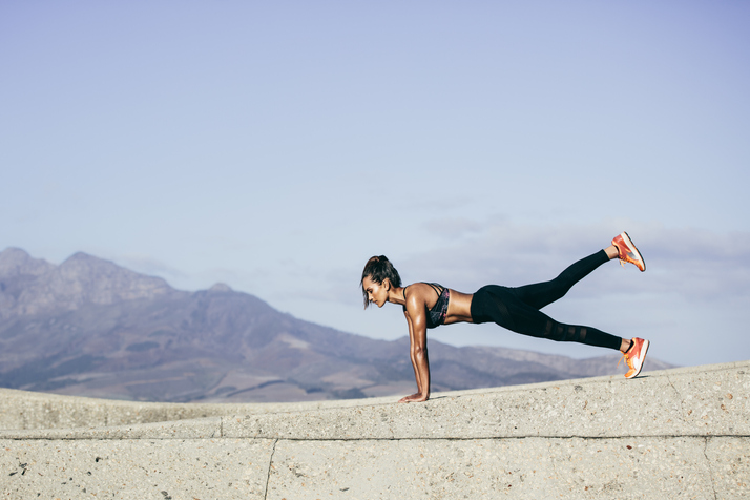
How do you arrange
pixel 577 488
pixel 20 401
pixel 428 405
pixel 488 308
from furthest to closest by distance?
1. pixel 20 401
2. pixel 488 308
3. pixel 428 405
4. pixel 577 488

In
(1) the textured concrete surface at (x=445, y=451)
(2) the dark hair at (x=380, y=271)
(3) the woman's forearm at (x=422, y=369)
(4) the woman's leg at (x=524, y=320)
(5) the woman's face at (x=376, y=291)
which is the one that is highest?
(2) the dark hair at (x=380, y=271)

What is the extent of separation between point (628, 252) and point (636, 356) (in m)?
1.16

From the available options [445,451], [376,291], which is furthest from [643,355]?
[376,291]

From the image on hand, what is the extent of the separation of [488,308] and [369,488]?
2.17 metres

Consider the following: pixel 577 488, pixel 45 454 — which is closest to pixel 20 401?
pixel 45 454

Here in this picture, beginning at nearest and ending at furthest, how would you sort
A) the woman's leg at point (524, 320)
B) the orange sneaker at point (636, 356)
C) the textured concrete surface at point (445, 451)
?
the textured concrete surface at point (445, 451)
the orange sneaker at point (636, 356)
the woman's leg at point (524, 320)

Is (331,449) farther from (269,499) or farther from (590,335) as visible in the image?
(590,335)

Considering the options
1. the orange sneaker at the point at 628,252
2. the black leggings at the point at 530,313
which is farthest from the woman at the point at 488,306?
the orange sneaker at the point at 628,252

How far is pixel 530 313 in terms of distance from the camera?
6027 mm

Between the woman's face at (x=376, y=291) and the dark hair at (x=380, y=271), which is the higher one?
the dark hair at (x=380, y=271)

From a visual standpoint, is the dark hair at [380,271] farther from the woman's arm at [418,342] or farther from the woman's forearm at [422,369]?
the woman's forearm at [422,369]

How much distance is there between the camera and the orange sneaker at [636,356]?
19.2ft

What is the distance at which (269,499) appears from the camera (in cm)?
496

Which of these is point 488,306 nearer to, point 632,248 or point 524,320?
point 524,320
